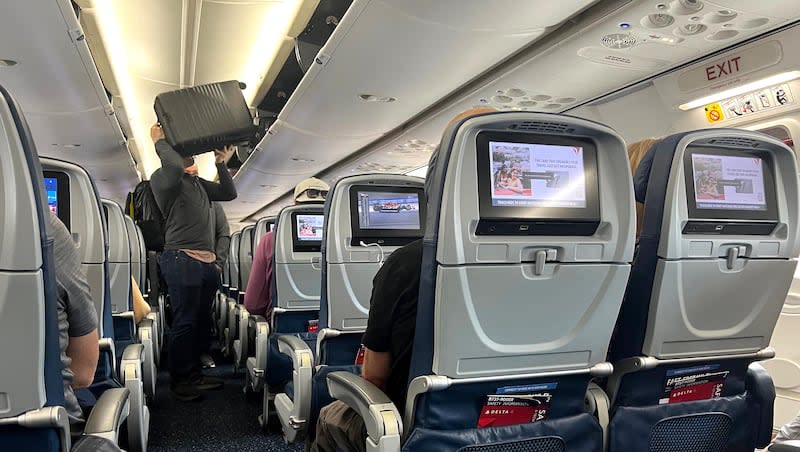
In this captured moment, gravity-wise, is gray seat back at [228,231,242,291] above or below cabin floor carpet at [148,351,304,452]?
above

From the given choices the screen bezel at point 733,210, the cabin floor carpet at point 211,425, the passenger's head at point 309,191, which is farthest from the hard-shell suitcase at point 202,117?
the screen bezel at point 733,210

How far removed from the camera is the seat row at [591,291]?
1645 mm

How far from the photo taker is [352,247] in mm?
2930

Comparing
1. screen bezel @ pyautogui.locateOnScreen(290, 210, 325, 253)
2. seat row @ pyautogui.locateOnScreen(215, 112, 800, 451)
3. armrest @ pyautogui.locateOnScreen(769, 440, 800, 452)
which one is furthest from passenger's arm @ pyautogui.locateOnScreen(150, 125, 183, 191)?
armrest @ pyautogui.locateOnScreen(769, 440, 800, 452)

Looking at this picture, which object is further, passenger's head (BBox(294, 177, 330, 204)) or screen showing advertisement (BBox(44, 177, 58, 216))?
passenger's head (BBox(294, 177, 330, 204))

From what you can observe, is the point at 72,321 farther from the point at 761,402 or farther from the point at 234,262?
the point at 234,262

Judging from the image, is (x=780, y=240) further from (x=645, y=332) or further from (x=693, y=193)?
(x=645, y=332)

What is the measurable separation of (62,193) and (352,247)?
1350mm

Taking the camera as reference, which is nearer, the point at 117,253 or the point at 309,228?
the point at 117,253

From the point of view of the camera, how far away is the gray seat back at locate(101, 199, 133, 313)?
3.21m

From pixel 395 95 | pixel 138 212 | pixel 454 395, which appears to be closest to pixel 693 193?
pixel 454 395

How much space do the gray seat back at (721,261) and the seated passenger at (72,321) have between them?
6.32 ft

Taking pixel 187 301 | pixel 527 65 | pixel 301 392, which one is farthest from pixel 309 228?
pixel 527 65

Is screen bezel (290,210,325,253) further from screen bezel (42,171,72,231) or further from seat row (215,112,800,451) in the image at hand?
seat row (215,112,800,451)
